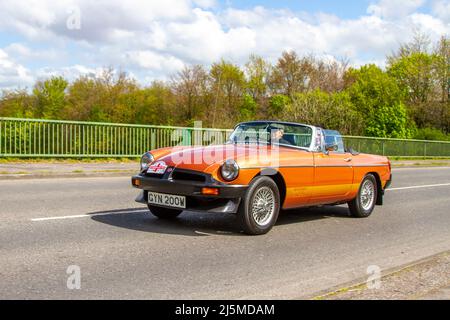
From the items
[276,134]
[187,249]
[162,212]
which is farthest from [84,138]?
[187,249]

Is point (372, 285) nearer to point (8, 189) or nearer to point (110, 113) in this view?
point (8, 189)

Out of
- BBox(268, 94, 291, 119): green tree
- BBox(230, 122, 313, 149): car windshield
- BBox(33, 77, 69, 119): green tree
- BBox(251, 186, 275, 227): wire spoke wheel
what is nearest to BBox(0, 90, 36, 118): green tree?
BBox(33, 77, 69, 119): green tree

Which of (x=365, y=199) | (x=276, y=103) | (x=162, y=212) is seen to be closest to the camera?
(x=162, y=212)

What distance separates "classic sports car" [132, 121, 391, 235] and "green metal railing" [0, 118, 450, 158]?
11.3 m

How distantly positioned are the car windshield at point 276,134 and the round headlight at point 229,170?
1610 millimetres

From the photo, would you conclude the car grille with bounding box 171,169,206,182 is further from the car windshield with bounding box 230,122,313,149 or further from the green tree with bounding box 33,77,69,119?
the green tree with bounding box 33,77,69,119

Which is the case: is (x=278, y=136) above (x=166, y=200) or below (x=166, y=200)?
above

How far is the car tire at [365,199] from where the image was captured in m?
8.84

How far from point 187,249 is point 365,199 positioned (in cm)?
435

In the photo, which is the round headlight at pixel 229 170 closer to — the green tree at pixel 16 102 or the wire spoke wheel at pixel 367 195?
the wire spoke wheel at pixel 367 195

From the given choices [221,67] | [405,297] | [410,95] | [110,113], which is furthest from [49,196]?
[410,95]

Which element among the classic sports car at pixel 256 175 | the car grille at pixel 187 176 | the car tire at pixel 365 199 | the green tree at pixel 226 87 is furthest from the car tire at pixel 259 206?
the green tree at pixel 226 87

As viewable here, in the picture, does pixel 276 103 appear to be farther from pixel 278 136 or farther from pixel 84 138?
pixel 278 136

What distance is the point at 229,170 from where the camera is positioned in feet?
21.2
